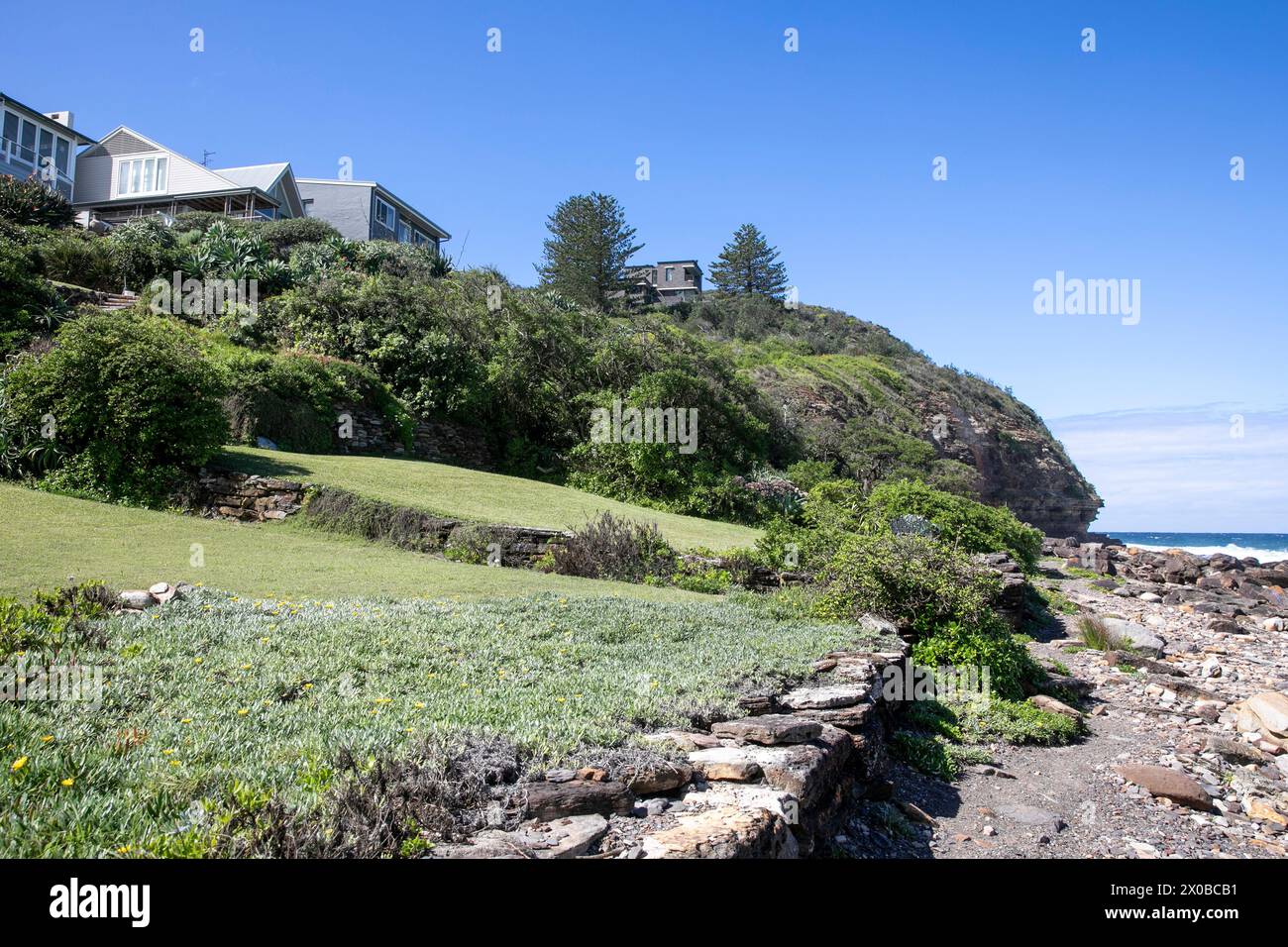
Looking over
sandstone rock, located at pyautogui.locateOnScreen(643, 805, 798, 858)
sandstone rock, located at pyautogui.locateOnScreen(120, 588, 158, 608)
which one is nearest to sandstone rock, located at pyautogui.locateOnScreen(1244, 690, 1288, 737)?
sandstone rock, located at pyautogui.locateOnScreen(643, 805, 798, 858)

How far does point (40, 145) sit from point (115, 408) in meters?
37.0

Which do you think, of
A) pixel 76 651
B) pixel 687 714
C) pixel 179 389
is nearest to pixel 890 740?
pixel 687 714

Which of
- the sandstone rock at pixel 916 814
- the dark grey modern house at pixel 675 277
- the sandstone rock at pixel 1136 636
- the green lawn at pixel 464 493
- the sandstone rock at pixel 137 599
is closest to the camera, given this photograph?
the sandstone rock at pixel 916 814

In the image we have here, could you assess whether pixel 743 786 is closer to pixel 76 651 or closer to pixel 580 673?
pixel 580 673

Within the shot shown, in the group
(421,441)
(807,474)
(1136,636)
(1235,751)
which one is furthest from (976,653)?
(807,474)

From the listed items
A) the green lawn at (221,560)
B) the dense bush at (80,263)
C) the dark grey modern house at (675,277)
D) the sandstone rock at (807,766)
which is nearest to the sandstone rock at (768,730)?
the sandstone rock at (807,766)

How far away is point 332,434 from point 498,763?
53.5ft

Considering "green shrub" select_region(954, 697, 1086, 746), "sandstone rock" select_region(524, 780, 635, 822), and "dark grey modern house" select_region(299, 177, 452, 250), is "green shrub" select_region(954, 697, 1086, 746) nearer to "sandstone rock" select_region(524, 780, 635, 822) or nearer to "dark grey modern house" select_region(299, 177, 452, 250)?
"sandstone rock" select_region(524, 780, 635, 822)

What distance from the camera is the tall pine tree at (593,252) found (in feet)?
148

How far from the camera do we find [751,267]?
5959 cm

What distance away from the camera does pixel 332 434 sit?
1847 centimetres

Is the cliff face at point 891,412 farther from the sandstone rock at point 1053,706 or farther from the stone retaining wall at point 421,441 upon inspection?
the sandstone rock at point 1053,706

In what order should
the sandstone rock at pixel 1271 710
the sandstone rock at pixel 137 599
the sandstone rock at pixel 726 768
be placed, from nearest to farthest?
1. the sandstone rock at pixel 726 768
2. the sandstone rock at pixel 137 599
3. the sandstone rock at pixel 1271 710

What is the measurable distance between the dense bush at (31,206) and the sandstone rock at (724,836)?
30263 mm
